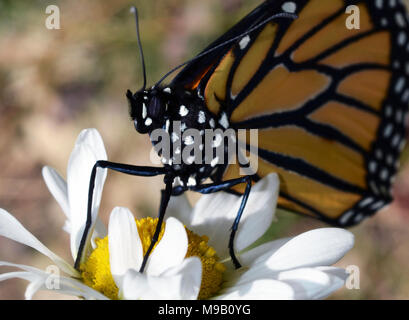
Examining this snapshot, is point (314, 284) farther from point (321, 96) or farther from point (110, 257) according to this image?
point (321, 96)

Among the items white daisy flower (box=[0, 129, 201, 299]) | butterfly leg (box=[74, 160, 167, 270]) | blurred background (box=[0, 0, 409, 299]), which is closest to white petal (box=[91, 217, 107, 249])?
white daisy flower (box=[0, 129, 201, 299])

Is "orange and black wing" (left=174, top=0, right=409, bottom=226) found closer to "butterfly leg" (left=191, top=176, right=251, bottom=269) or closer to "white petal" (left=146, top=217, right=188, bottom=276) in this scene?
"butterfly leg" (left=191, top=176, right=251, bottom=269)

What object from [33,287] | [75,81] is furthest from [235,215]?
[75,81]

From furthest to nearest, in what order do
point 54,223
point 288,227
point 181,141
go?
point 54,223 → point 288,227 → point 181,141

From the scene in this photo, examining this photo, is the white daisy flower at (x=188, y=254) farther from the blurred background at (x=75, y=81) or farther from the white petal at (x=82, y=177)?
the blurred background at (x=75, y=81)
